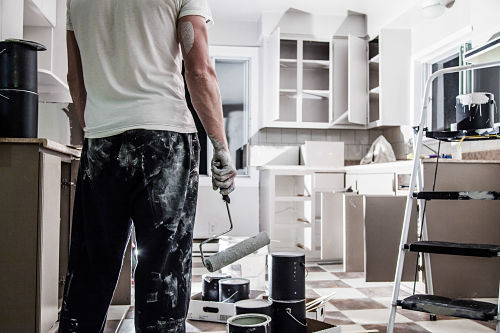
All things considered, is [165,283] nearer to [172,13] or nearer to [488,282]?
[172,13]

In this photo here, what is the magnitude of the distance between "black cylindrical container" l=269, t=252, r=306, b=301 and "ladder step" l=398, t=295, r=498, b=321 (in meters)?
0.57

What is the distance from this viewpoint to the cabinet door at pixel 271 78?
15.6ft

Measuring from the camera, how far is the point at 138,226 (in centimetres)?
116

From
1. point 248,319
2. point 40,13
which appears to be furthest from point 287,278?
point 40,13

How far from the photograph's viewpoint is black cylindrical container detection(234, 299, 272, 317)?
66.5 inches

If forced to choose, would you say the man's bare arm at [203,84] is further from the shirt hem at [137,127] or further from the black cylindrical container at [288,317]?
the black cylindrical container at [288,317]

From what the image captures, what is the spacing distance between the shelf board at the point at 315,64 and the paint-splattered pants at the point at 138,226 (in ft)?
13.0

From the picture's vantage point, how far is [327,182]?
175 inches

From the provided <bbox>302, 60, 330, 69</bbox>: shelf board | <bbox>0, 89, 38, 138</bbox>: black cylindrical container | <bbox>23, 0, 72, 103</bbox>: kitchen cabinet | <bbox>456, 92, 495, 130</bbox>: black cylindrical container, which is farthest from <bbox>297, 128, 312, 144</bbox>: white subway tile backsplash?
<bbox>0, 89, 38, 138</bbox>: black cylindrical container

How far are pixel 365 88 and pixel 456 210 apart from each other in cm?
228

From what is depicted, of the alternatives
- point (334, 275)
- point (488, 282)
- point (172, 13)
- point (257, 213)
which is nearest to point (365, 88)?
point (257, 213)

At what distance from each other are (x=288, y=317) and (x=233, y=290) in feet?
1.61

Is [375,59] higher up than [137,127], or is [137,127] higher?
[375,59]

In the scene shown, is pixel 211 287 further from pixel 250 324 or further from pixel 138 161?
pixel 138 161
